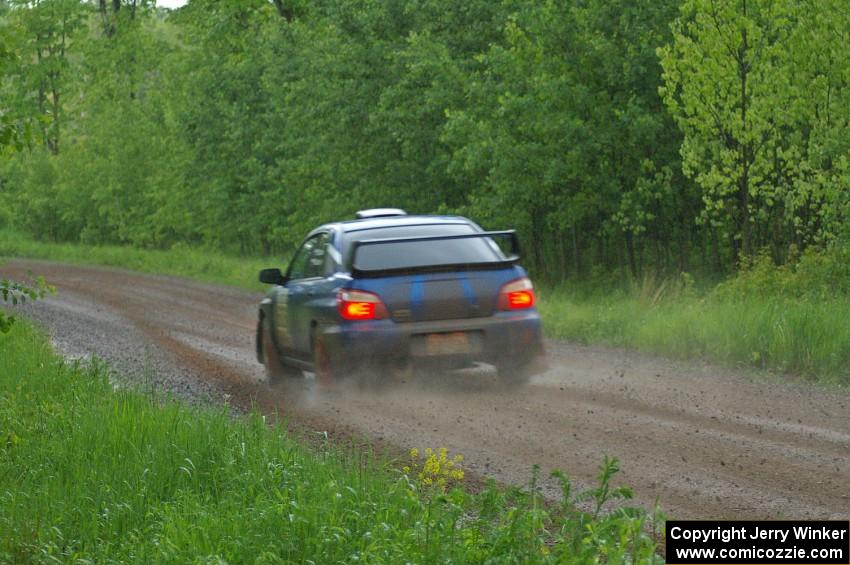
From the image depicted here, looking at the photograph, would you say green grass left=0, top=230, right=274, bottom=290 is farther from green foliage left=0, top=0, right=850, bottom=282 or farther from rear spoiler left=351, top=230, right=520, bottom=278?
rear spoiler left=351, top=230, right=520, bottom=278

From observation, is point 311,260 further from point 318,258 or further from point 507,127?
point 507,127

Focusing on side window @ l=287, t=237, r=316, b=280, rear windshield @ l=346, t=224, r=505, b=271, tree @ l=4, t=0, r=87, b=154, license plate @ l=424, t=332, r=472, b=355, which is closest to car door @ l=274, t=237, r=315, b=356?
side window @ l=287, t=237, r=316, b=280

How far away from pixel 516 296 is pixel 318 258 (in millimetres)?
2371

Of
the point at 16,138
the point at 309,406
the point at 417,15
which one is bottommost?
the point at 309,406

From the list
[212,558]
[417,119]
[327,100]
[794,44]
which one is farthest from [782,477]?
[327,100]

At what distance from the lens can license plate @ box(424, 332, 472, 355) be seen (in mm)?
12414

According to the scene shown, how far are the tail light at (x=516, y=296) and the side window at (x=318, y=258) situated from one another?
1910 mm

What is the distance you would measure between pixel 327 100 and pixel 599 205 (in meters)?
9.54

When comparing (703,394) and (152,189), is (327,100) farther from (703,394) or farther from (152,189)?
(703,394)

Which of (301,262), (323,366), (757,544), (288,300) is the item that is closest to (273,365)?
(288,300)

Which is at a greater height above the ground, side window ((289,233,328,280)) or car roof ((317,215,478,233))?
car roof ((317,215,478,233))

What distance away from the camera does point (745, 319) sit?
15.7 metres

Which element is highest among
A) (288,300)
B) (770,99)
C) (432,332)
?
(770,99)

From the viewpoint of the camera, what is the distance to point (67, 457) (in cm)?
904
